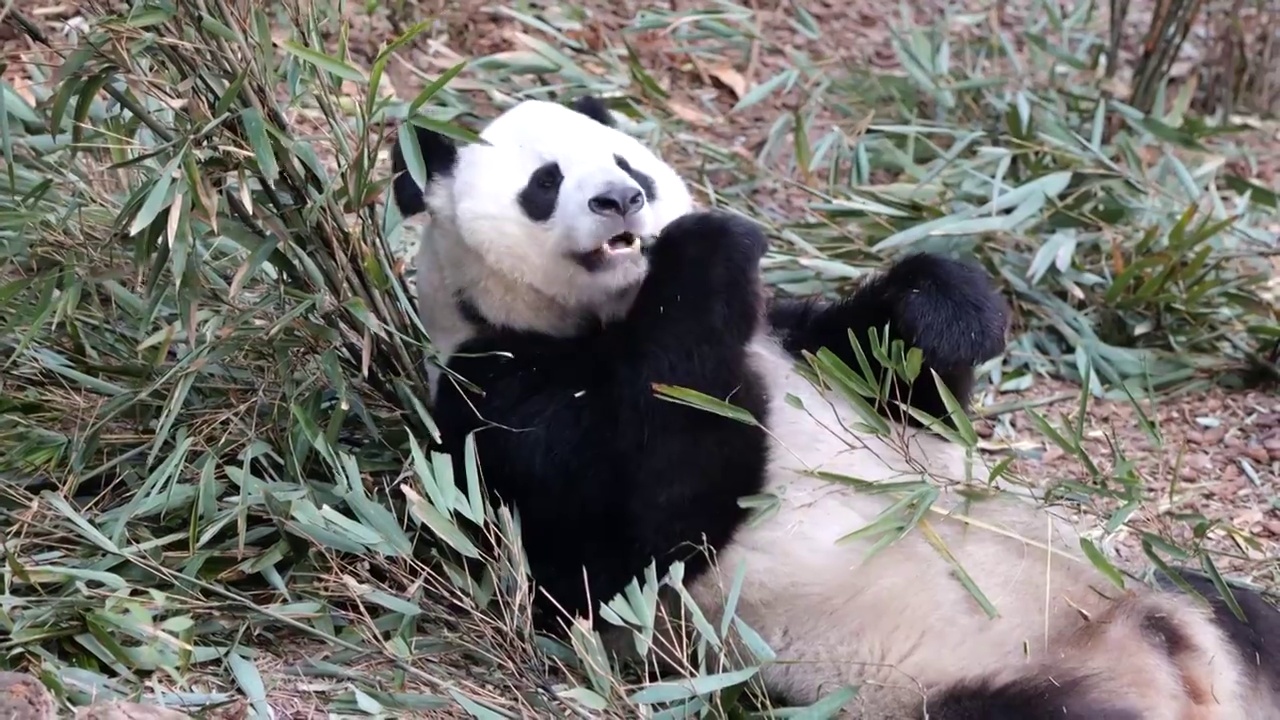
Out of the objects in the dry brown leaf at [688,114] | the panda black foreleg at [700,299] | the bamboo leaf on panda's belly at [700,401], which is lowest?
the dry brown leaf at [688,114]

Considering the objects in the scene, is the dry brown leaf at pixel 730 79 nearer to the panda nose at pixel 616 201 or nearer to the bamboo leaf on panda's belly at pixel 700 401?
the panda nose at pixel 616 201

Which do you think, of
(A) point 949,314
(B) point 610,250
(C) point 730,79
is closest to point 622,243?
(B) point 610,250

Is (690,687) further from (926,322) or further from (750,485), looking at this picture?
(926,322)

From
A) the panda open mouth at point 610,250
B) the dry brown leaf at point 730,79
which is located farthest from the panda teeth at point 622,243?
the dry brown leaf at point 730,79

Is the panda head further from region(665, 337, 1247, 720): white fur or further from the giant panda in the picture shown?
region(665, 337, 1247, 720): white fur

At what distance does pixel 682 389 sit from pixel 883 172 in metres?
2.69

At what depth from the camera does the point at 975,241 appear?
13.0ft

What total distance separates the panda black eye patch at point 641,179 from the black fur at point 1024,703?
46.1 inches

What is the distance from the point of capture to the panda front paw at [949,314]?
8.36ft

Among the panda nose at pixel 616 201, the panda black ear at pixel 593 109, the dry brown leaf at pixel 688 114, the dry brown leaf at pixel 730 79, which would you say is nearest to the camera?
the panda nose at pixel 616 201

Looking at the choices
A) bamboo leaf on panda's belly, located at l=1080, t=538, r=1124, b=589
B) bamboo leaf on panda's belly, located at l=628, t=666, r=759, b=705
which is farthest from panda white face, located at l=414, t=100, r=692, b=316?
bamboo leaf on panda's belly, located at l=1080, t=538, r=1124, b=589

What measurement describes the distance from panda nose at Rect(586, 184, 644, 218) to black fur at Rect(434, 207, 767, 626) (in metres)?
0.09

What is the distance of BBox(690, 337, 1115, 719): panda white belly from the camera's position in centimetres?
236

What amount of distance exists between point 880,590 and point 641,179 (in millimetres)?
994
